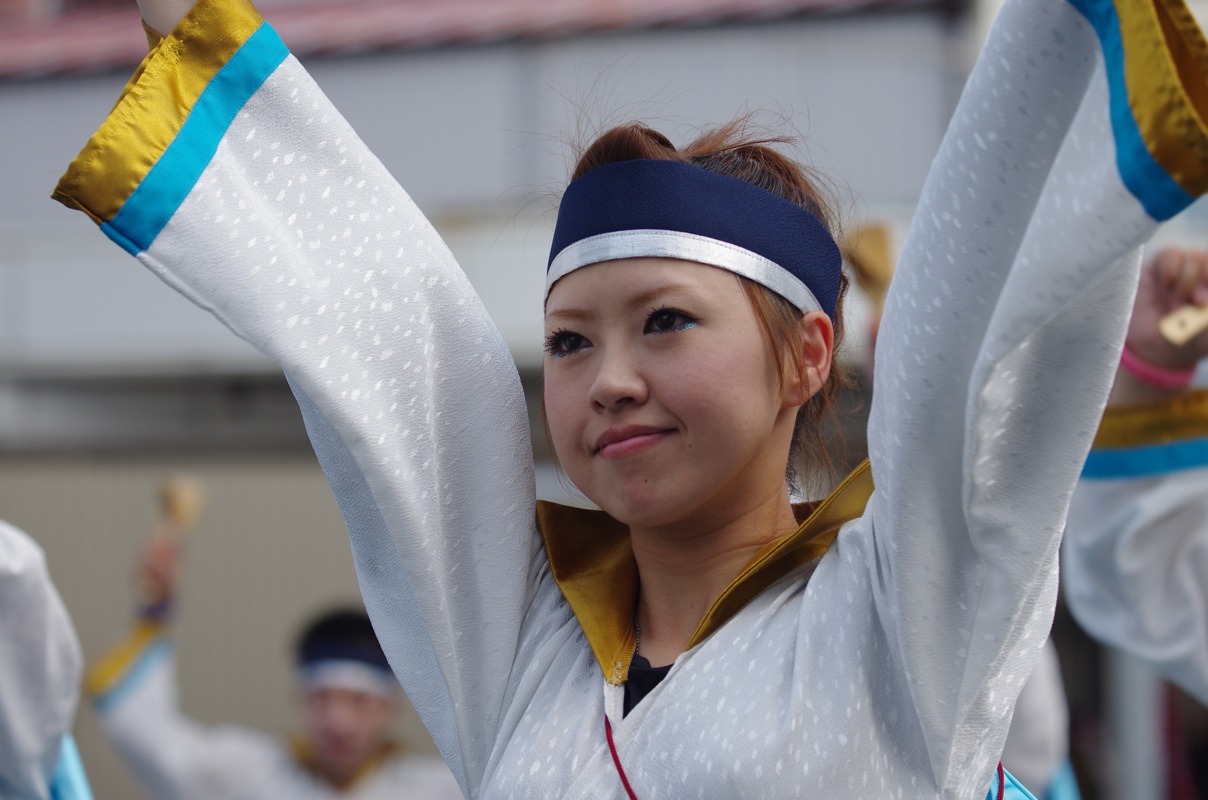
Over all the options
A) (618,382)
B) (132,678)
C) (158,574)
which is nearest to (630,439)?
(618,382)

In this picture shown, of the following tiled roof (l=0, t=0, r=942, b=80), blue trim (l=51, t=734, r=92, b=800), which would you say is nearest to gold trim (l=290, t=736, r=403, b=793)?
blue trim (l=51, t=734, r=92, b=800)

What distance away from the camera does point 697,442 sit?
46.3 inches

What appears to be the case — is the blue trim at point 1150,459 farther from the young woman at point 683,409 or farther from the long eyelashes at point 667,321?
the long eyelashes at point 667,321

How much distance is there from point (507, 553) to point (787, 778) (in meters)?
0.39

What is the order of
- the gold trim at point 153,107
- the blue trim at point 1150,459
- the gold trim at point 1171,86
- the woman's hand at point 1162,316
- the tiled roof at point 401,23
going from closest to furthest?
the gold trim at point 1171,86, the gold trim at point 153,107, the woman's hand at point 1162,316, the blue trim at point 1150,459, the tiled roof at point 401,23

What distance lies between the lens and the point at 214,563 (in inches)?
261

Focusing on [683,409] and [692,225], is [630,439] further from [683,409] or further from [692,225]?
[692,225]

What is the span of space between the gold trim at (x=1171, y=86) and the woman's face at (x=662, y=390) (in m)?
0.43

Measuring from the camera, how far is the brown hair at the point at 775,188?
1.23 m

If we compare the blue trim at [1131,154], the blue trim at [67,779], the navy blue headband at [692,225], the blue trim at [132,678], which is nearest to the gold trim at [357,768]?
the blue trim at [132,678]

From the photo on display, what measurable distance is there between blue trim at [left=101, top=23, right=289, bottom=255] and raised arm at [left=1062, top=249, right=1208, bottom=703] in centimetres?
127

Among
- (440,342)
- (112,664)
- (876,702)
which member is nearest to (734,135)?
(440,342)

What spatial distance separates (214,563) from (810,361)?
19.0ft

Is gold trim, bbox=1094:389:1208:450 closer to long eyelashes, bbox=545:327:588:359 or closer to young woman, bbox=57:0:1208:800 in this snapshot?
young woman, bbox=57:0:1208:800
